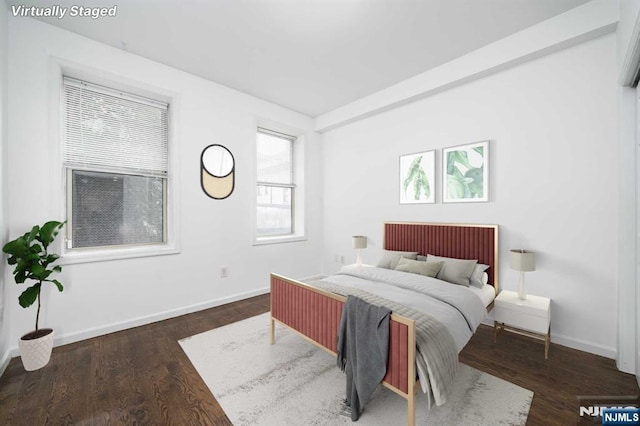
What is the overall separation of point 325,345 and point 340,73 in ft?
10.5

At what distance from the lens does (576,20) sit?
7.54 feet

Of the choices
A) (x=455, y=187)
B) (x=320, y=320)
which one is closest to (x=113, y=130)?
(x=320, y=320)

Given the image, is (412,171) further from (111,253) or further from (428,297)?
(111,253)

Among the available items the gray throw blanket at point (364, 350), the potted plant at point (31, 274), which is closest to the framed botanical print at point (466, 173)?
the gray throw blanket at point (364, 350)

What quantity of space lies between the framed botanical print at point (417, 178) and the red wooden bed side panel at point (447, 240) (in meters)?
0.38

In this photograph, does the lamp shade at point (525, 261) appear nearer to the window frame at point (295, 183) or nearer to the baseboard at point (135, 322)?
the window frame at point (295, 183)

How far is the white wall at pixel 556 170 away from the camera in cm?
232

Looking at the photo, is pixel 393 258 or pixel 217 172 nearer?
pixel 393 258

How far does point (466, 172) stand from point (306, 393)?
2.91 meters

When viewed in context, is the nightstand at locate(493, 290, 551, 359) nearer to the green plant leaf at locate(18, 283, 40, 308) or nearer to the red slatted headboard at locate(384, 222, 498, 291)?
the red slatted headboard at locate(384, 222, 498, 291)

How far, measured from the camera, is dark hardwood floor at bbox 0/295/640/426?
168 cm

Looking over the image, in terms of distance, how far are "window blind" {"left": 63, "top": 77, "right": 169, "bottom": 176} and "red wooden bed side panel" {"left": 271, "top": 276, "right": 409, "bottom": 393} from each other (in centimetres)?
225

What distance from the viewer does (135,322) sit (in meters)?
2.96

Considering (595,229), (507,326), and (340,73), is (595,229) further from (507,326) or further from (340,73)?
(340,73)
